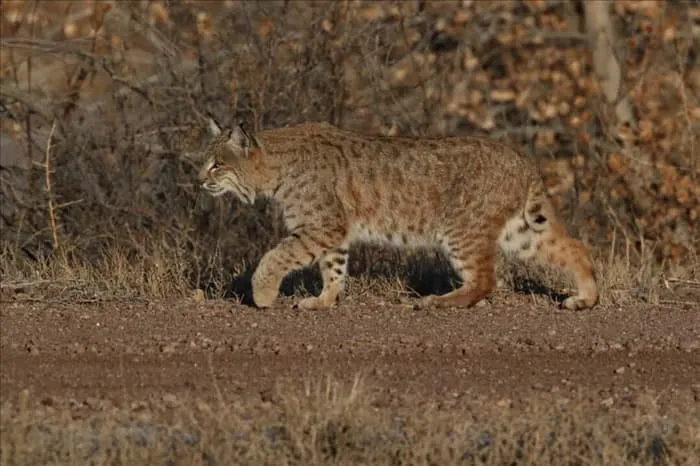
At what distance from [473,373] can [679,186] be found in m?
7.22

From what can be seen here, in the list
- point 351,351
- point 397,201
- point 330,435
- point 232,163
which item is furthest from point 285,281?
point 330,435

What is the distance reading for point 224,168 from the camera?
935cm

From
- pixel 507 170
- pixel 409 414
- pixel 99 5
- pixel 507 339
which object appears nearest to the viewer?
pixel 409 414

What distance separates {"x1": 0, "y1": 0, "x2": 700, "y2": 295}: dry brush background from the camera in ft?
39.0

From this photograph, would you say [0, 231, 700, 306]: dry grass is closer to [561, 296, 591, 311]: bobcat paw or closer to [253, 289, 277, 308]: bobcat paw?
[561, 296, 591, 311]: bobcat paw

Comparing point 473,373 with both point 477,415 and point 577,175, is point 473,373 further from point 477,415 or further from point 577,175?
point 577,175

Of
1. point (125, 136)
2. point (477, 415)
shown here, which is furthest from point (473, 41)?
point (477, 415)

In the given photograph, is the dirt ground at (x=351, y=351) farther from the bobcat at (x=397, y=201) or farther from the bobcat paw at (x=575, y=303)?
the bobcat at (x=397, y=201)

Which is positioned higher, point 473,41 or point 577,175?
point 473,41

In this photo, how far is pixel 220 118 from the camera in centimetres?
1246

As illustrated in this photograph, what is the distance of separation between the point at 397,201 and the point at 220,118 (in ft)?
11.9

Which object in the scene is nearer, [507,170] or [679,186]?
[507,170]

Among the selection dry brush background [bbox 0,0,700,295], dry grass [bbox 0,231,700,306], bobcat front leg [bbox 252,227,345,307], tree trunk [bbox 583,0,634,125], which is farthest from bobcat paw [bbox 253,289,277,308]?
tree trunk [bbox 583,0,634,125]

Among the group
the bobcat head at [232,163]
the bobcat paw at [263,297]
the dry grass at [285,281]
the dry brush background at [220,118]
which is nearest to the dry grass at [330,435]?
the bobcat paw at [263,297]
